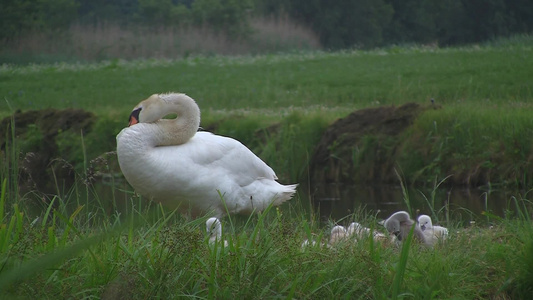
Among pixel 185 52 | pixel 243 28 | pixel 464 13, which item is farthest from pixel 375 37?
pixel 185 52

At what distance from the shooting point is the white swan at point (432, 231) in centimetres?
429

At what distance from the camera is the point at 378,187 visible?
31.6ft

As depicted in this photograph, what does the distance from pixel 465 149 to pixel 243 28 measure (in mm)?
24593

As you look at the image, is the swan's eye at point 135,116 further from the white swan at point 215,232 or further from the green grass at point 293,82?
the green grass at point 293,82

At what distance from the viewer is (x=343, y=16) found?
37.1 metres

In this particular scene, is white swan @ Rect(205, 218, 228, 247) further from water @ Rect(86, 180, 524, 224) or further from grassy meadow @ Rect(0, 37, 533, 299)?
water @ Rect(86, 180, 524, 224)

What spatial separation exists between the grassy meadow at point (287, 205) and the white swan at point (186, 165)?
21 cm

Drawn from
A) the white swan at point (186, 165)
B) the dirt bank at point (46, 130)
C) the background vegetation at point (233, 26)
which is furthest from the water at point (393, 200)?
the background vegetation at point (233, 26)

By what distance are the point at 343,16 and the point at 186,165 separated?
107 ft

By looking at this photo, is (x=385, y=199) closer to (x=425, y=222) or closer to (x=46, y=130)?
(x=425, y=222)

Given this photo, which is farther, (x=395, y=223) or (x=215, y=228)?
(x=395, y=223)

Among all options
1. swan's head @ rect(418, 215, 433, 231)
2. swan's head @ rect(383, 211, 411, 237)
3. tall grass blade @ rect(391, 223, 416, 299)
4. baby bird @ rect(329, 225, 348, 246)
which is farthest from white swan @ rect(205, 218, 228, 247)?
swan's head @ rect(418, 215, 433, 231)

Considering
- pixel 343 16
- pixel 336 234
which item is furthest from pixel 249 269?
pixel 343 16

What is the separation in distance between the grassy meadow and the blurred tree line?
9.68 meters
